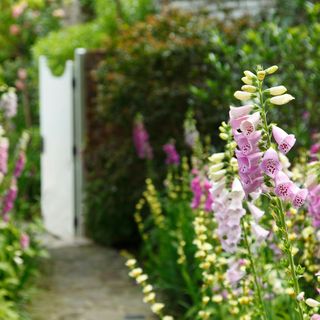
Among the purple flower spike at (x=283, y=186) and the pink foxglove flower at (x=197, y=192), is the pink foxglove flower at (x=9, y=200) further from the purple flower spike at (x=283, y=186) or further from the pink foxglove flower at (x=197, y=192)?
the purple flower spike at (x=283, y=186)

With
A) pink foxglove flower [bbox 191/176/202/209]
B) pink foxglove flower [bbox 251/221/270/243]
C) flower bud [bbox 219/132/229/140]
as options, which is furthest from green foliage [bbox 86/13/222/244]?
flower bud [bbox 219/132/229/140]

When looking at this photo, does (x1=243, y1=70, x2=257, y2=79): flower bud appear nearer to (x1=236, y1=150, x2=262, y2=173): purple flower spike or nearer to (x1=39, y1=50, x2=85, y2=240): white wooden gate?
(x1=236, y1=150, x2=262, y2=173): purple flower spike

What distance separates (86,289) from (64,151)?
8.82ft

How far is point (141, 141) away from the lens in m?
8.01

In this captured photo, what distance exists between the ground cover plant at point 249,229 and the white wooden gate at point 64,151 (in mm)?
2479

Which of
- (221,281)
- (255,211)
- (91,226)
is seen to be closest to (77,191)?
(91,226)

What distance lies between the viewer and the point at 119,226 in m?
9.03

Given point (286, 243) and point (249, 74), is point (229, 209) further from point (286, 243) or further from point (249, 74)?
point (249, 74)

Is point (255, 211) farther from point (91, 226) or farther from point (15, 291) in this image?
point (91, 226)

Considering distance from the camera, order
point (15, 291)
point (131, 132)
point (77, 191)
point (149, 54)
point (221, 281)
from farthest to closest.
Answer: point (77, 191) → point (131, 132) → point (149, 54) → point (15, 291) → point (221, 281)

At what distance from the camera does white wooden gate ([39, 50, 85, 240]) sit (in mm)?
9500

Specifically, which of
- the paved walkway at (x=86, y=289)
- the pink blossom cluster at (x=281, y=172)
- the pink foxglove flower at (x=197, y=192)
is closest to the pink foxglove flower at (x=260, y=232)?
the pink blossom cluster at (x=281, y=172)

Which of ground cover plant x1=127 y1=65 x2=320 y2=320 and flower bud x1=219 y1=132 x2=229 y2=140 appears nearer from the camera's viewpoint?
ground cover plant x1=127 y1=65 x2=320 y2=320

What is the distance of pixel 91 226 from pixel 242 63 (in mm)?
3213
